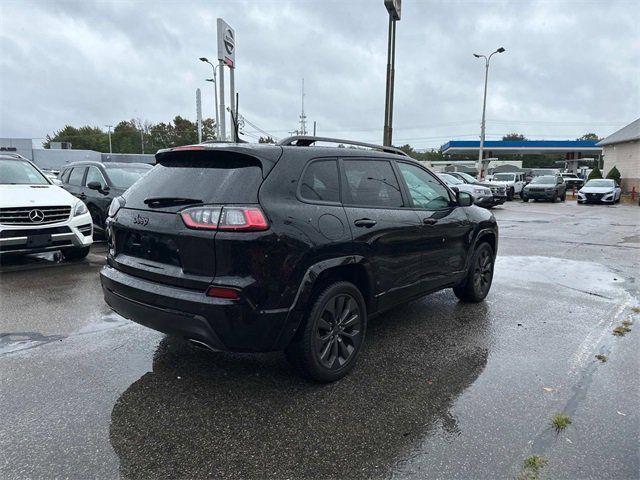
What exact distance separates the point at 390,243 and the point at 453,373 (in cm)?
117

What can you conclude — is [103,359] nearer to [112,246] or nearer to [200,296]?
[112,246]

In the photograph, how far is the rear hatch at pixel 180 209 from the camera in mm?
3023

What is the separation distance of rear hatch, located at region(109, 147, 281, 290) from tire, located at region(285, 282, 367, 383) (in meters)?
0.80

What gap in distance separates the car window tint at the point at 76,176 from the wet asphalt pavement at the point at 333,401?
5.50 meters

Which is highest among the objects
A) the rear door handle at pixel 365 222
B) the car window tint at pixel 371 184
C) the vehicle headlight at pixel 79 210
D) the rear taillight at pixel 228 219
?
the car window tint at pixel 371 184

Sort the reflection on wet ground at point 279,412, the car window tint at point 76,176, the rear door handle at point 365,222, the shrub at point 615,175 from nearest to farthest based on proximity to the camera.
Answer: the reflection on wet ground at point 279,412
the rear door handle at point 365,222
the car window tint at point 76,176
the shrub at point 615,175

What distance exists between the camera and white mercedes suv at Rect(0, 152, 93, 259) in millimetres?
6594

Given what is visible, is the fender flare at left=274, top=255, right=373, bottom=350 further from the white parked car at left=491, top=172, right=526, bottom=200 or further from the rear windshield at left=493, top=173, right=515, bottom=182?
the rear windshield at left=493, top=173, right=515, bottom=182

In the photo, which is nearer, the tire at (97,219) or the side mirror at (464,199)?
the side mirror at (464,199)

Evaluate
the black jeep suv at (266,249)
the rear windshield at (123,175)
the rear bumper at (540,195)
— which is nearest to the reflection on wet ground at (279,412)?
the black jeep suv at (266,249)

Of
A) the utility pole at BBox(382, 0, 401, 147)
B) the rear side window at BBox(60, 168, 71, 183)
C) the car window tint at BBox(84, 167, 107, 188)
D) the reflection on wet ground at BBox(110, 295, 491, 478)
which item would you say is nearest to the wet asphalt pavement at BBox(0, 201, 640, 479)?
the reflection on wet ground at BBox(110, 295, 491, 478)

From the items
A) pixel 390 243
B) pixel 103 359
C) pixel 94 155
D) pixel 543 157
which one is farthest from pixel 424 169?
pixel 543 157

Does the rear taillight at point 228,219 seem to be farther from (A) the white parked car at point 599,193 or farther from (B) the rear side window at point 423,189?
(A) the white parked car at point 599,193

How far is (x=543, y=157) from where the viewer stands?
324 feet
